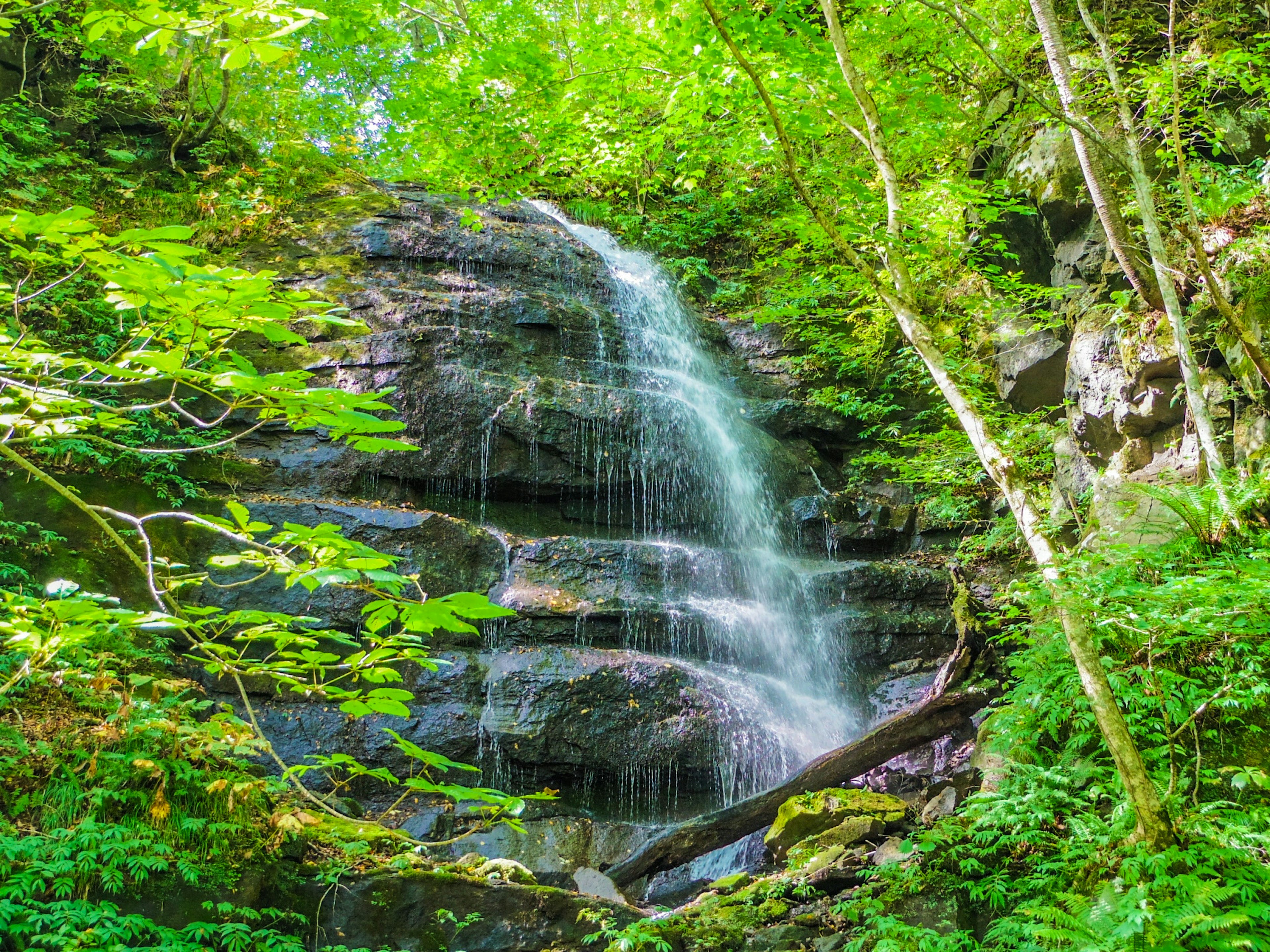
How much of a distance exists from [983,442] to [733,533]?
6.19 m

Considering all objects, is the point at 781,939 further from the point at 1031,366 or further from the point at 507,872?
the point at 1031,366

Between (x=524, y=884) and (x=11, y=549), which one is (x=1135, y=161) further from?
(x=11, y=549)

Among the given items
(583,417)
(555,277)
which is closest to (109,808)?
(583,417)

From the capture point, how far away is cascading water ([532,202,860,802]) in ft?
24.0

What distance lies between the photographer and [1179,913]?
289 cm

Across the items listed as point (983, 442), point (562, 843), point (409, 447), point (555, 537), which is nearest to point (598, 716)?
point (562, 843)

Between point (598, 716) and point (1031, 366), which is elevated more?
point (1031, 366)

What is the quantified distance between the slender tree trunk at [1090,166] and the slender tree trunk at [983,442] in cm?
116

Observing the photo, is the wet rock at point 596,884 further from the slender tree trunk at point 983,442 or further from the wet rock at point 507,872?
the slender tree trunk at point 983,442

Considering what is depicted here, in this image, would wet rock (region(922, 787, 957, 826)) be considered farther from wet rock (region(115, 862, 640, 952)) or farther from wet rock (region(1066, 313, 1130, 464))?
wet rock (region(1066, 313, 1130, 464))

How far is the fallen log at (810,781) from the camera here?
5.75 meters

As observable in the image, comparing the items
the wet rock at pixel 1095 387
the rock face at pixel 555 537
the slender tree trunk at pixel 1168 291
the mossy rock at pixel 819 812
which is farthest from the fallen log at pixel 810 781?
the wet rock at pixel 1095 387

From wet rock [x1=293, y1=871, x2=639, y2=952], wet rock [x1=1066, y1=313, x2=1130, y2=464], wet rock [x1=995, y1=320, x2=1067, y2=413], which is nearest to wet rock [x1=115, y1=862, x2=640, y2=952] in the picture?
wet rock [x1=293, y1=871, x2=639, y2=952]

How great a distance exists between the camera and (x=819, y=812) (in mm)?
5617
